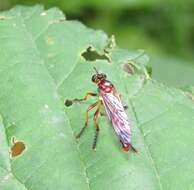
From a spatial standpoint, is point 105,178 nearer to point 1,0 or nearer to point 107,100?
point 107,100

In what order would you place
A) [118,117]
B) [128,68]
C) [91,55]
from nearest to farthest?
[118,117] < [128,68] < [91,55]

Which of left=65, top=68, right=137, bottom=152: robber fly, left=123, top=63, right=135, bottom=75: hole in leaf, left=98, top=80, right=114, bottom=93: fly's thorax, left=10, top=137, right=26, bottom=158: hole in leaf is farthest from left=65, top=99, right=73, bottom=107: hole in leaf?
left=123, top=63, right=135, bottom=75: hole in leaf

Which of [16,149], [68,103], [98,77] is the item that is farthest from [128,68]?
[16,149]

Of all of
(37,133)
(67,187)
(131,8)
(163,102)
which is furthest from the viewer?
(131,8)

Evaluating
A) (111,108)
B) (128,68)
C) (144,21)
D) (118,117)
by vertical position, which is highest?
(128,68)

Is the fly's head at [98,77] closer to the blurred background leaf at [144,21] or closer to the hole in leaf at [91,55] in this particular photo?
the hole in leaf at [91,55]

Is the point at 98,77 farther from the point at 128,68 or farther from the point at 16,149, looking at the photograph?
the point at 16,149

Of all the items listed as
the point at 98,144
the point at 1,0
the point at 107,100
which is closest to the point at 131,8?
the point at 1,0

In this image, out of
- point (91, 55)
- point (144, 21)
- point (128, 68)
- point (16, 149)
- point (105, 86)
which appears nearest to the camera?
point (16, 149)
